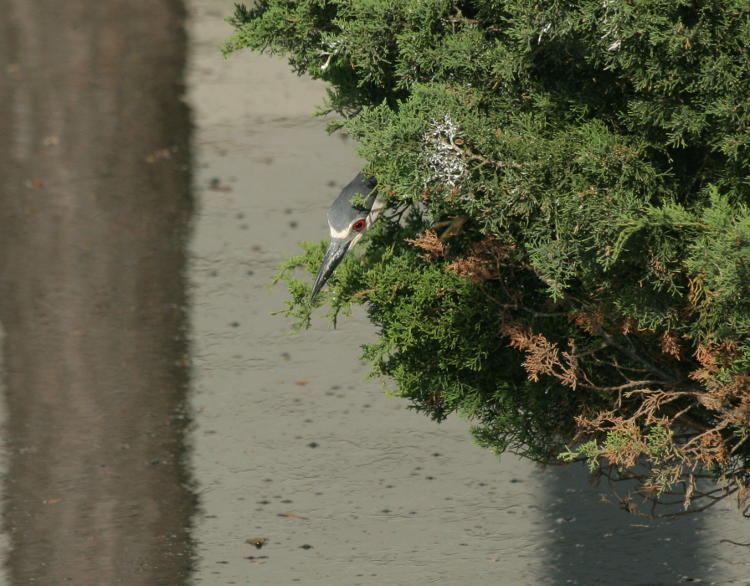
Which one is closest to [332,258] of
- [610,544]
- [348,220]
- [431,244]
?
[348,220]

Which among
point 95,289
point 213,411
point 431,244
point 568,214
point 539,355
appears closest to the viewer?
point 568,214

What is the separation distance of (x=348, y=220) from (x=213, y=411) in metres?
3.92

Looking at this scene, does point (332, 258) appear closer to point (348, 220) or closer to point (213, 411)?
point (348, 220)

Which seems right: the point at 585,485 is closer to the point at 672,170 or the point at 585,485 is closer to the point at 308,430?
the point at 308,430

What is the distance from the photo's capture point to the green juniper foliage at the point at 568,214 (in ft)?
12.9

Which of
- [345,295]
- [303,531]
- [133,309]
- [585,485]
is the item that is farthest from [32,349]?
[345,295]

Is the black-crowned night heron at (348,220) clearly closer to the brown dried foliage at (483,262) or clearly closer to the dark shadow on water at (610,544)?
the brown dried foliage at (483,262)

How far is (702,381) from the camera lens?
4.41m

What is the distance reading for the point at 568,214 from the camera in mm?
4070

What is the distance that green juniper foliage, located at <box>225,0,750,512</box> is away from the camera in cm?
393

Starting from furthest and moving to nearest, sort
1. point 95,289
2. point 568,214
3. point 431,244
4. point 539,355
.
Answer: point 95,289 → point 431,244 → point 539,355 → point 568,214

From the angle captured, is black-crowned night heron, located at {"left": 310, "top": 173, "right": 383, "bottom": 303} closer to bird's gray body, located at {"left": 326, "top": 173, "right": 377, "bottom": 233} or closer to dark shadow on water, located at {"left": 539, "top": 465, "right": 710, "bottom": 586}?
bird's gray body, located at {"left": 326, "top": 173, "right": 377, "bottom": 233}

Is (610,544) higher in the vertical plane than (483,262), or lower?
lower

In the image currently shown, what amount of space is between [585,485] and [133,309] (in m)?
3.81
